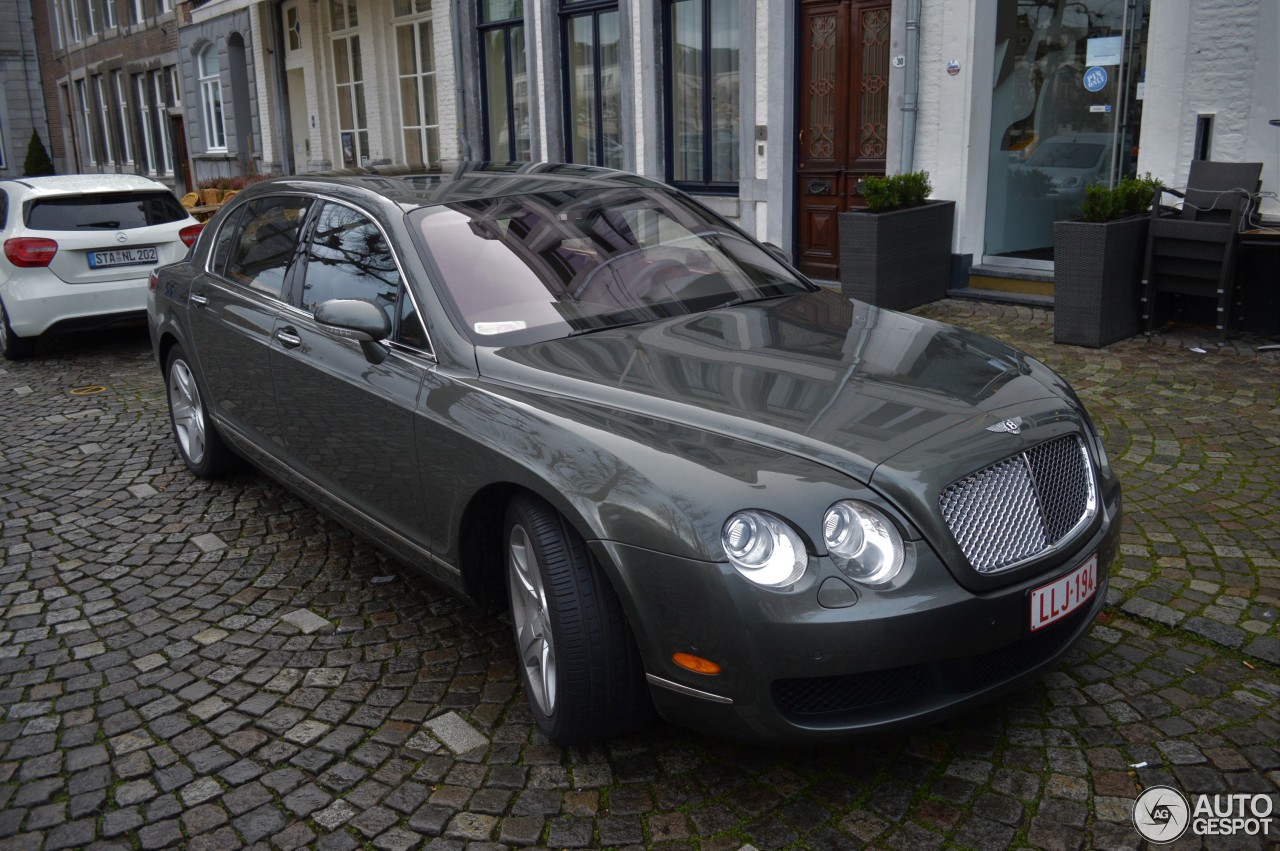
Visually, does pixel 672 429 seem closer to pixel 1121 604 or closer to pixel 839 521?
pixel 839 521

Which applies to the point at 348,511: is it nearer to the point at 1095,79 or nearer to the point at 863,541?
the point at 863,541

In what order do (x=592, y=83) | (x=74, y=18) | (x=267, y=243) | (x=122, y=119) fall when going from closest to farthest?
(x=267, y=243), (x=592, y=83), (x=122, y=119), (x=74, y=18)

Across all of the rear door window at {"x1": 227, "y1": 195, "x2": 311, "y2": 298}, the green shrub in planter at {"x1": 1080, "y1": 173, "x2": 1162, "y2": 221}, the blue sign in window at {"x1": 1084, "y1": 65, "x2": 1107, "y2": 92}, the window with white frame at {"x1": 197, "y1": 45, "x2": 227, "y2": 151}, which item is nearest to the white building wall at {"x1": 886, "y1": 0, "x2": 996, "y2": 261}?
the blue sign in window at {"x1": 1084, "y1": 65, "x2": 1107, "y2": 92}

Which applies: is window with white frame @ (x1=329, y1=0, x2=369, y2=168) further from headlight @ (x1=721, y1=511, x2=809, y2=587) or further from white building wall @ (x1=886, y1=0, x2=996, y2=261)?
headlight @ (x1=721, y1=511, x2=809, y2=587)

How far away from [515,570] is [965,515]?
4.37 feet

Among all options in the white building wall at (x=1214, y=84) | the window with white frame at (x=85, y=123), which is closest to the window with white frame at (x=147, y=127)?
the window with white frame at (x=85, y=123)

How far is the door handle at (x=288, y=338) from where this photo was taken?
4402 millimetres

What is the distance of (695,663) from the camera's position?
8.93 feet

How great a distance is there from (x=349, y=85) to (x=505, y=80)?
5.37 m

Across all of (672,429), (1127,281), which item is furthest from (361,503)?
(1127,281)

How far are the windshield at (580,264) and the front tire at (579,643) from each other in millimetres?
839

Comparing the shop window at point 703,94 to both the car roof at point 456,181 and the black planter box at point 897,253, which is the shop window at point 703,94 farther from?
the car roof at point 456,181

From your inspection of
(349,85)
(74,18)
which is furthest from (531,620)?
(74,18)

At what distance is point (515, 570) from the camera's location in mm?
3322
